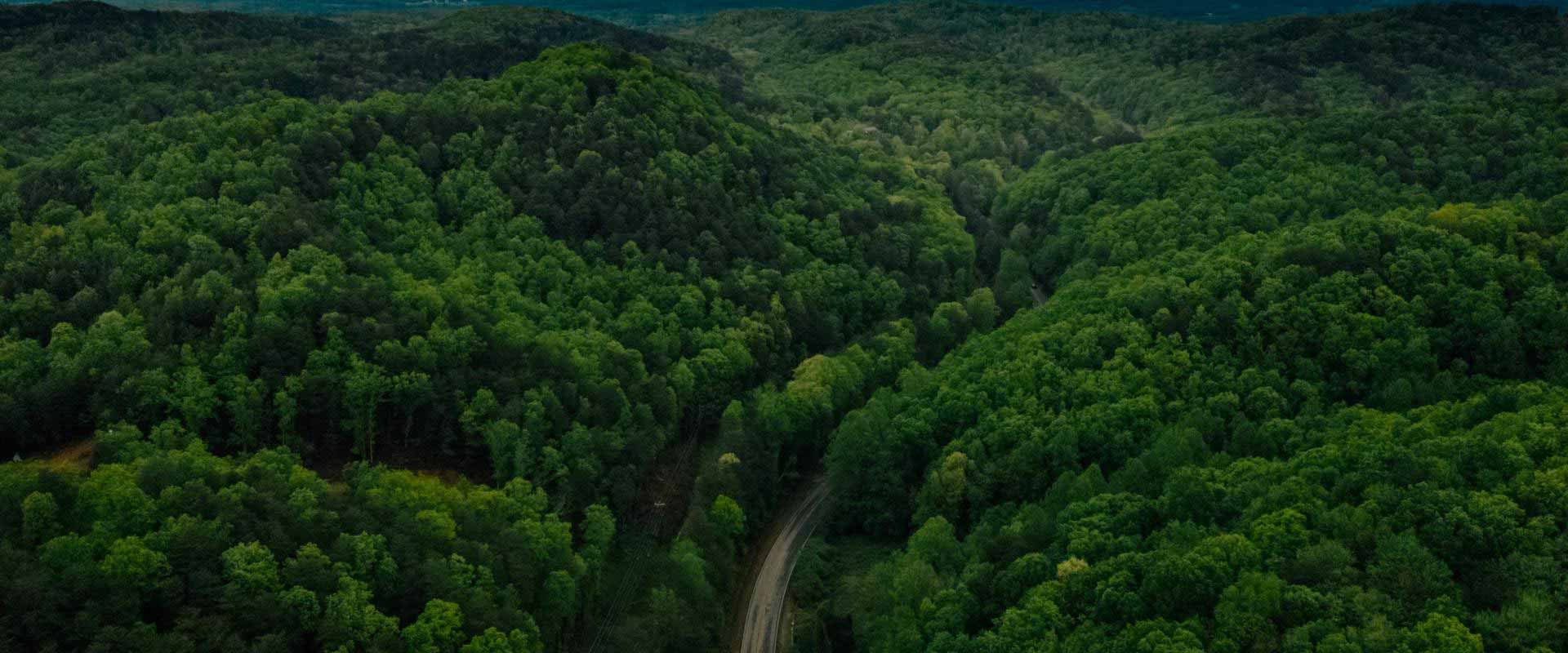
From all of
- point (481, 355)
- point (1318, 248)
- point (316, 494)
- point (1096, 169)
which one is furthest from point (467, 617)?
point (1096, 169)

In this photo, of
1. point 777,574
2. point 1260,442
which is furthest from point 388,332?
point 1260,442

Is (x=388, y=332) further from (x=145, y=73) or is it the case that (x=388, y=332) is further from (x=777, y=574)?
(x=145, y=73)

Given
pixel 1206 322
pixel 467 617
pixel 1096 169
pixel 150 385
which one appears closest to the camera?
pixel 467 617

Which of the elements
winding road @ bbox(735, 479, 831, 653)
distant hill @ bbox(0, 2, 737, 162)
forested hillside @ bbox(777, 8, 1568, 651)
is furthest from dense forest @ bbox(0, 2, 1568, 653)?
distant hill @ bbox(0, 2, 737, 162)

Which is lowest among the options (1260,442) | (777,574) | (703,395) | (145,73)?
(777,574)

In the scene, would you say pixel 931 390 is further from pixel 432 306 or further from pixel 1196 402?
pixel 432 306
